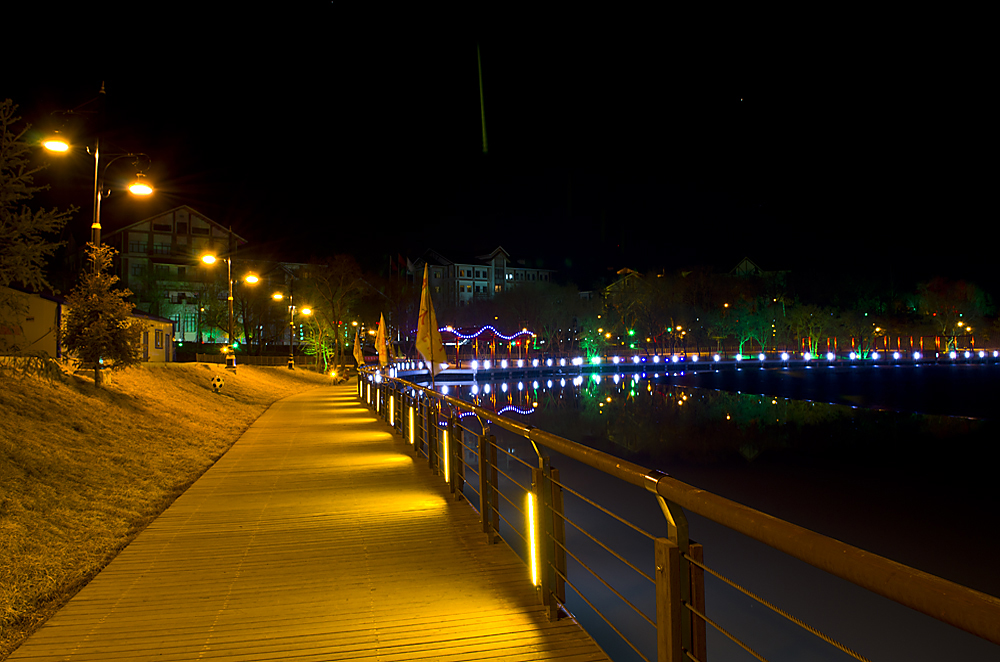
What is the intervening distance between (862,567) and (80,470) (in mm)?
9251

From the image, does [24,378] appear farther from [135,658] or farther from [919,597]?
[919,597]

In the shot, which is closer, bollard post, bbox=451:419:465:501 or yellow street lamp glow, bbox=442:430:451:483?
bollard post, bbox=451:419:465:501

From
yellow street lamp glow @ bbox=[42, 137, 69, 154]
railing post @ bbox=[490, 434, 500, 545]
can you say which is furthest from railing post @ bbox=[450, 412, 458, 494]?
yellow street lamp glow @ bbox=[42, 137, 69, 154]

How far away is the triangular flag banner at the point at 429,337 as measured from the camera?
11.4 m

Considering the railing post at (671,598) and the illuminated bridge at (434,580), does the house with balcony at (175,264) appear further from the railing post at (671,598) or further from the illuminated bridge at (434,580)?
the railing post at (671,598)

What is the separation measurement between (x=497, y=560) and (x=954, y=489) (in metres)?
14.2

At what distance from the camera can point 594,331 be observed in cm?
7656

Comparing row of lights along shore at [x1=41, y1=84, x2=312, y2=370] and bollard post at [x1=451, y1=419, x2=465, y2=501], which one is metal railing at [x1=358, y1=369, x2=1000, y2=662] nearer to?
bollard post at [x1=451, y1=419, x2=465, y2=501]

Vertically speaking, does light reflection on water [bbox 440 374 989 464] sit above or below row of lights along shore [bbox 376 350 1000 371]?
below

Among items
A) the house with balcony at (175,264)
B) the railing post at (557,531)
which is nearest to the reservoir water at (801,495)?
the railing post at (557,531)

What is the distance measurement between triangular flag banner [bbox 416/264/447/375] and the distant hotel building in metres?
75.5

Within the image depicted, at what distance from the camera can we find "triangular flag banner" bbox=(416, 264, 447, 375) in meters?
11.4

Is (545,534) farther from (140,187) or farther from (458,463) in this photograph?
(140,187)

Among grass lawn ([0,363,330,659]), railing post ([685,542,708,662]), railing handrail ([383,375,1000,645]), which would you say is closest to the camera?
railing handrail ([383,375,1000,645])
